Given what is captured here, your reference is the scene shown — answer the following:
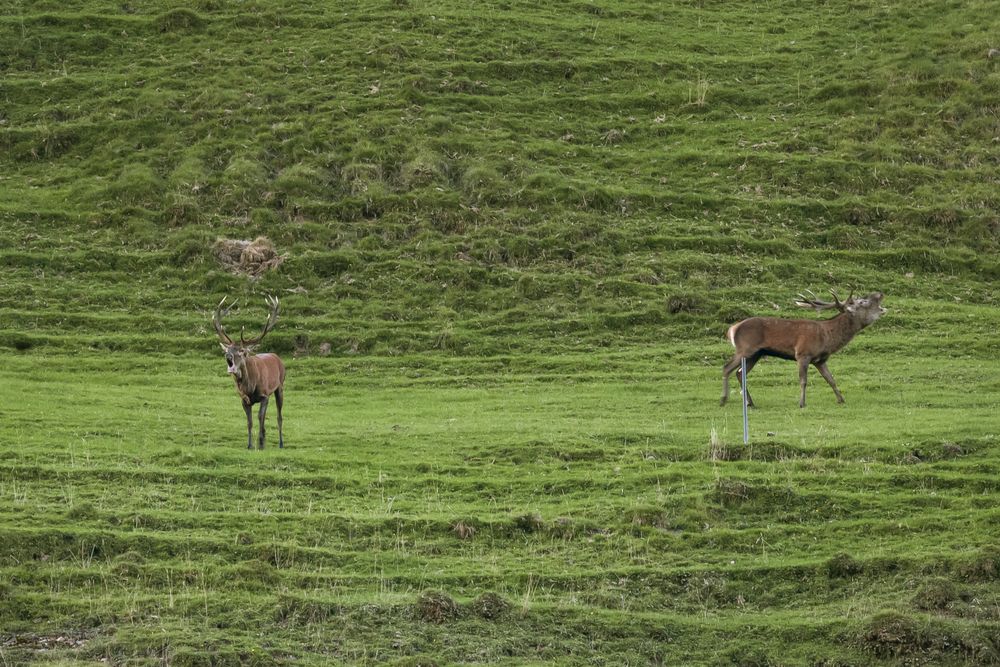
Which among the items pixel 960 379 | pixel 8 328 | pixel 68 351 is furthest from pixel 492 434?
pixel 8 328

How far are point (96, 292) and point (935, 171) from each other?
25.9 meters

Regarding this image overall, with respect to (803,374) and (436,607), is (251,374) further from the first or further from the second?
(803,374)

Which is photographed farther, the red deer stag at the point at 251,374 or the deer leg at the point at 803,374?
the deer leg at the point at 803,374

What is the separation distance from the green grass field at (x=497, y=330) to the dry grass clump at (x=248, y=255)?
0.20m

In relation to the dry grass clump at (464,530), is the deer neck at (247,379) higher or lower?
higher

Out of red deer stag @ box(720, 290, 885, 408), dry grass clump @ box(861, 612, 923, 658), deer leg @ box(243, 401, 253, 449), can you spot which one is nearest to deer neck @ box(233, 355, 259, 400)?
deer leg @ box(243, 401, 253, 449)

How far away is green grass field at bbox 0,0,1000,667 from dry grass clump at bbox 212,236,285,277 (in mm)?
204

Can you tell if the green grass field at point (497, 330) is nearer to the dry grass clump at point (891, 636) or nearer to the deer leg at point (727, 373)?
the dry grass clump at point (891, 636)

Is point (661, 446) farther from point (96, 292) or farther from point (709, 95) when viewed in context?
point (709, 95)

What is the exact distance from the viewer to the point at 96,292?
34.3 meters

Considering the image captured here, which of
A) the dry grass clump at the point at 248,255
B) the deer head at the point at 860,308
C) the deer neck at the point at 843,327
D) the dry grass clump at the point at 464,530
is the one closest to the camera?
the dry grass clump at the point at 464,530

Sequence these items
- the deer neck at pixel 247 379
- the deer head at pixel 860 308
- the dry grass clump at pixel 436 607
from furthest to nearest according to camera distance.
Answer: the deer head at pixel 860 308, the deer neck at pixel 247 379, the dry grass clump at pixel 436 607

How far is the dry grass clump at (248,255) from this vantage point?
35.5 m

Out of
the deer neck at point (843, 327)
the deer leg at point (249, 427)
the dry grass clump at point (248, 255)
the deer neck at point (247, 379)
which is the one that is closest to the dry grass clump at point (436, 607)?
the deer leg at point (249, 427)
